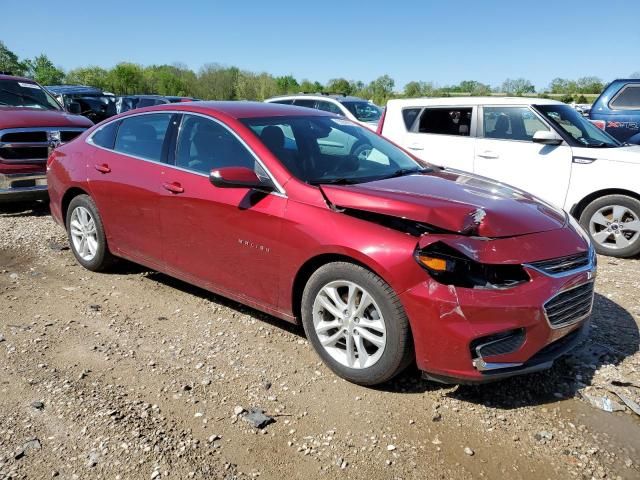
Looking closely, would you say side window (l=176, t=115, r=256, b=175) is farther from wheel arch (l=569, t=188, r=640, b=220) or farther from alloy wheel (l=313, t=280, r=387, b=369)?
wheel arch (l=569, t=188, r=640, b=220)

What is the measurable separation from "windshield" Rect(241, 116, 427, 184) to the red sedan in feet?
0.05

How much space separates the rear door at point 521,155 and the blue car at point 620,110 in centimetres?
427

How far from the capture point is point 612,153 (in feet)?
20.4

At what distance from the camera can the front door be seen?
3.58 metres

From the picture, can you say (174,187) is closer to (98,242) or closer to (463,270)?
(98,242)

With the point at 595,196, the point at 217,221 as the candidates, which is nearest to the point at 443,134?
the point at 595,196

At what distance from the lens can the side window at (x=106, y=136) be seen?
194 inches

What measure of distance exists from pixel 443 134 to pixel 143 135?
4366 mm

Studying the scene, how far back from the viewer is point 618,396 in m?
3.21

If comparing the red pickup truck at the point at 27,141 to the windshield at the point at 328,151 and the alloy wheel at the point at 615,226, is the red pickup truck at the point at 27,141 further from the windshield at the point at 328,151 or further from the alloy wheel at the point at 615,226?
the alloy wheel at the point at 615,226

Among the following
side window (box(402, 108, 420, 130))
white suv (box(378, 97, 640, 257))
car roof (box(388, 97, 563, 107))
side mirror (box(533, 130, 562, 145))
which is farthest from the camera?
side window (box(402, 108, 420, 130))

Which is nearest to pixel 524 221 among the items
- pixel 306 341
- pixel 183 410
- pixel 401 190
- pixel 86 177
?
pixel 401 190

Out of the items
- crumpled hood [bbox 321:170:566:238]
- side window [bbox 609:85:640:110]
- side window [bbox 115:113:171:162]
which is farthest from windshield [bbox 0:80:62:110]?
side window [bbox 609:85:640:110]

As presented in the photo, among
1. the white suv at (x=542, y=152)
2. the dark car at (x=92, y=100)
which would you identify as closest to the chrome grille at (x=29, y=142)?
the white suv at (x=542, y=152)
